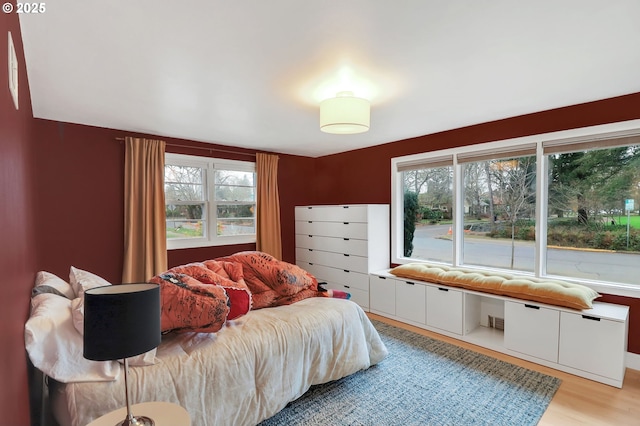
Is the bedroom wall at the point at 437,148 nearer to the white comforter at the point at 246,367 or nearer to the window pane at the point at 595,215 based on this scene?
the window pane at the point at 595,215

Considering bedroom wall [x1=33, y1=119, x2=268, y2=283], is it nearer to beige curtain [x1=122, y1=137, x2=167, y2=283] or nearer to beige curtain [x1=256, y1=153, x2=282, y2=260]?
beige curtain [x1=122, y1=137, x2=167, y2=283]

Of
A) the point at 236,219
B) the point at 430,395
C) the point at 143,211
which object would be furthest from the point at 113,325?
the point at 236,219

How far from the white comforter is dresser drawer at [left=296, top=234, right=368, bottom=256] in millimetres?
1697

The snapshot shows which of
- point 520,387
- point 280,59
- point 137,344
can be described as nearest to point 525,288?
point 520,387

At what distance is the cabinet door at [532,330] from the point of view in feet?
8.70

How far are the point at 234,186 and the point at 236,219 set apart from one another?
1.59 feet

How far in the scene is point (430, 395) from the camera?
2.28 meters

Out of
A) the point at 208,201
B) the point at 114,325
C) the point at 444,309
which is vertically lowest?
the point at 444,309

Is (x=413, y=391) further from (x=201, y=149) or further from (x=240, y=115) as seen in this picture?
(x=201, y=149)

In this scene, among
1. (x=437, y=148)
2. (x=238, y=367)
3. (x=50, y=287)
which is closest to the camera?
(x=238, y=367)

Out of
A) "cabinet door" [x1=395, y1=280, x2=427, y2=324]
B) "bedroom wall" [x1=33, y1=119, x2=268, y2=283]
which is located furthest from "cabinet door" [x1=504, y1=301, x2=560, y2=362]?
"bedroom wall" [x1=33, y1=119, x2=268, y2=283]

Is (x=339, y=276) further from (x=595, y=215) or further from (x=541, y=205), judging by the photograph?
(x=595, y=215)

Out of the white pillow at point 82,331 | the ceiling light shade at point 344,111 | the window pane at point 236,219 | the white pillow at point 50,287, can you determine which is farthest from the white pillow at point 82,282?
the window pane at point 236,219

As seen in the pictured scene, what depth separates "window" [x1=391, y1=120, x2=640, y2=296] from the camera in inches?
109
